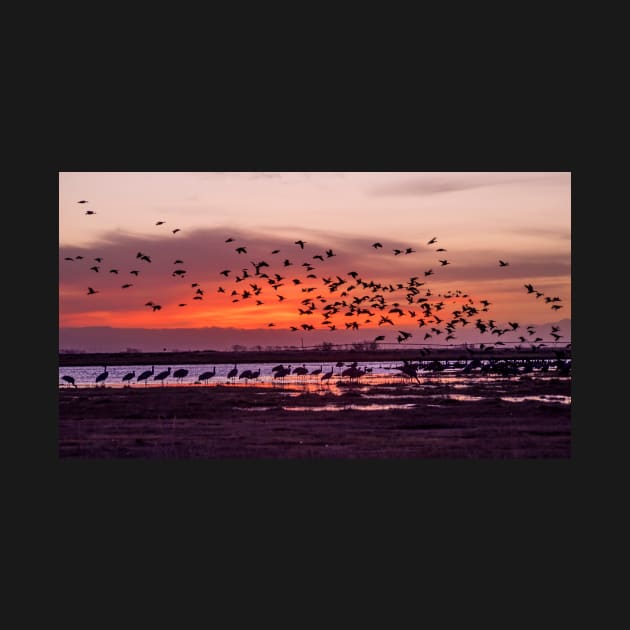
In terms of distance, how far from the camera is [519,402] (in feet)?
83.5

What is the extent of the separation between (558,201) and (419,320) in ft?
24.3

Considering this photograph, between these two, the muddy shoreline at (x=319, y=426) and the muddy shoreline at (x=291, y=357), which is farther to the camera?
the muddy shoreline at (x=291, y=357)

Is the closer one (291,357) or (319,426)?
(319,426)

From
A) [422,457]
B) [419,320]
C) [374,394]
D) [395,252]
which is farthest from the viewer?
[374,394]

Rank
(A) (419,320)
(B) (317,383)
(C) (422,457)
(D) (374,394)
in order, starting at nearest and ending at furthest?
1. (C) (422,457)
2. (A) (419,320)
3. (D) (374,394)
4. (B) (317,383)

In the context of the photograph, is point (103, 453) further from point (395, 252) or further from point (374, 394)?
point (374, 394)

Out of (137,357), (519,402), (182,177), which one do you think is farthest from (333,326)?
(137,357)

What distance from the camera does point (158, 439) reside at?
21438 mm

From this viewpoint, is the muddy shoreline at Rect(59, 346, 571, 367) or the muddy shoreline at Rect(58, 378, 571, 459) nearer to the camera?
the muddy shoreline at Rect(58, 378, 571, 459)

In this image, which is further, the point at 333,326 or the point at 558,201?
the point at 333,326

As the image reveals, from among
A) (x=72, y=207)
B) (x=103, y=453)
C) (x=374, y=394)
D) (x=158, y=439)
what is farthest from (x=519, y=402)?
(x=72, y=207)

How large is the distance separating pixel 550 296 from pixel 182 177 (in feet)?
33.4

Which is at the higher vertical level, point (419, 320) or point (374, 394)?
point (419, 320)

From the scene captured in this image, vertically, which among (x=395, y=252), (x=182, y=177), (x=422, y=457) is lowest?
(x=422, y=457)
